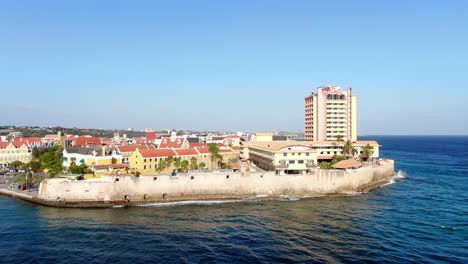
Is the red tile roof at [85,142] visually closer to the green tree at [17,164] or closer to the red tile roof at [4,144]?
the red tile roof at [4,144]

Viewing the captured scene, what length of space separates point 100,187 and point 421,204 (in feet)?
196

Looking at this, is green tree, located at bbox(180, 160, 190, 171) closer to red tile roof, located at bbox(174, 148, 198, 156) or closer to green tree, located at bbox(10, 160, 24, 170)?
red tile roof, located at bbox(174, 148, 198, 156)

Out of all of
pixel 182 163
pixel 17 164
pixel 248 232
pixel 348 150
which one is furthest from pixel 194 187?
pixel 17 164

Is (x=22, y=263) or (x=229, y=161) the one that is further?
(x=229, y=161)

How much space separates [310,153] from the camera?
3103 inches

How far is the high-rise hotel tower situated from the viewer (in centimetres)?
13875

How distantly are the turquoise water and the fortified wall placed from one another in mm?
4269

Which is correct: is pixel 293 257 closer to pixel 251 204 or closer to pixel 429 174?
pixel 251 204

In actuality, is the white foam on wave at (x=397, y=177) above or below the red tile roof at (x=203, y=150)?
below

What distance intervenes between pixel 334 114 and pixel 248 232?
103779 millimetres

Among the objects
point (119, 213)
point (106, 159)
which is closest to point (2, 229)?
point (119, 213)

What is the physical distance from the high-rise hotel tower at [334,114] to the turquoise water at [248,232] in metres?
73.5

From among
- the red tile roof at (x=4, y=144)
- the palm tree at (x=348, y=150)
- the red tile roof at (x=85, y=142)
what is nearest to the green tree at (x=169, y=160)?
the red tile roof at (x=85, y=142)

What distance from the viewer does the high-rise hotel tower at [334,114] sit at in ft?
455
